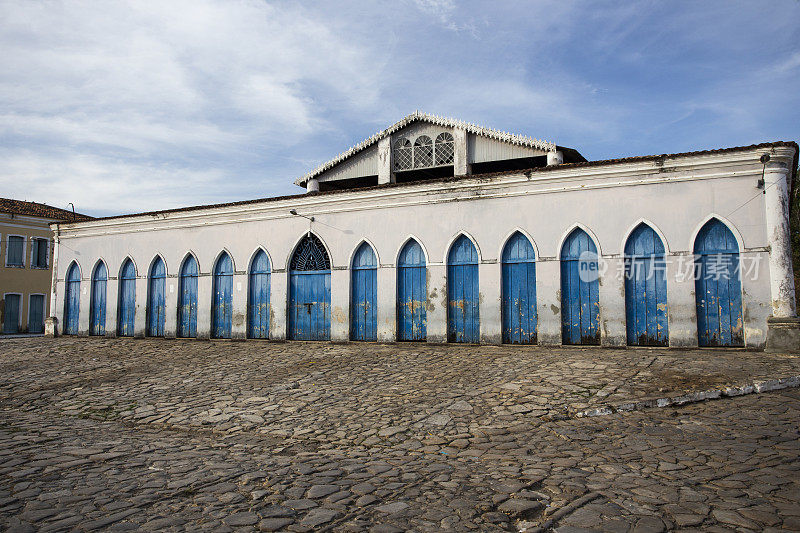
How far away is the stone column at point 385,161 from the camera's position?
18.4 m

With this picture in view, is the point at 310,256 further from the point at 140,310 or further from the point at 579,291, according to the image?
the point at 579,291

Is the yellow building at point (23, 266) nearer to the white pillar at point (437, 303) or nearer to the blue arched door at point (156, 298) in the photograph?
the blue arched door at point (156, 298)

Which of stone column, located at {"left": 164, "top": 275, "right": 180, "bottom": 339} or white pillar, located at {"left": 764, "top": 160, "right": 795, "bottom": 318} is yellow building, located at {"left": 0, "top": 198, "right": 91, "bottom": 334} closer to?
stone column, located at {"left": 164, "top": 275, "right": 180, "bottom": 339}

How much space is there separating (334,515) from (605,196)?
10.2m

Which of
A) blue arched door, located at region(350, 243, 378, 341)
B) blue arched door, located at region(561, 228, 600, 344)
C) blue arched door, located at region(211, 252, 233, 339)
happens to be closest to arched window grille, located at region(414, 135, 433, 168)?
blue arched door, located at region(350, 243, 378, 341)

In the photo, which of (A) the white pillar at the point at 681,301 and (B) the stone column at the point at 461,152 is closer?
(A) the white pillar at the point at 681,301

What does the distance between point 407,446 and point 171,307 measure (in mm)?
13477

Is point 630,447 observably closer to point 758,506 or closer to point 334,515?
point 758,506

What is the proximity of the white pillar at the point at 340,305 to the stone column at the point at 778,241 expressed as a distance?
31.5ft

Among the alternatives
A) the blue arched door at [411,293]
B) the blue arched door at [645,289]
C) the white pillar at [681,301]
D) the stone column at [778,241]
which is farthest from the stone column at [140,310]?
the stone column at [778,241]

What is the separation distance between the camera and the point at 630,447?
5324 mm

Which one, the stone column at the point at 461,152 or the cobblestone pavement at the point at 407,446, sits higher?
the stone column at the point at 461,152

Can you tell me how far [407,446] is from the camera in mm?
5703

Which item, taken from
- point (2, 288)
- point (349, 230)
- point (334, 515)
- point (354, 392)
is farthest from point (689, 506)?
point (2, 288)
